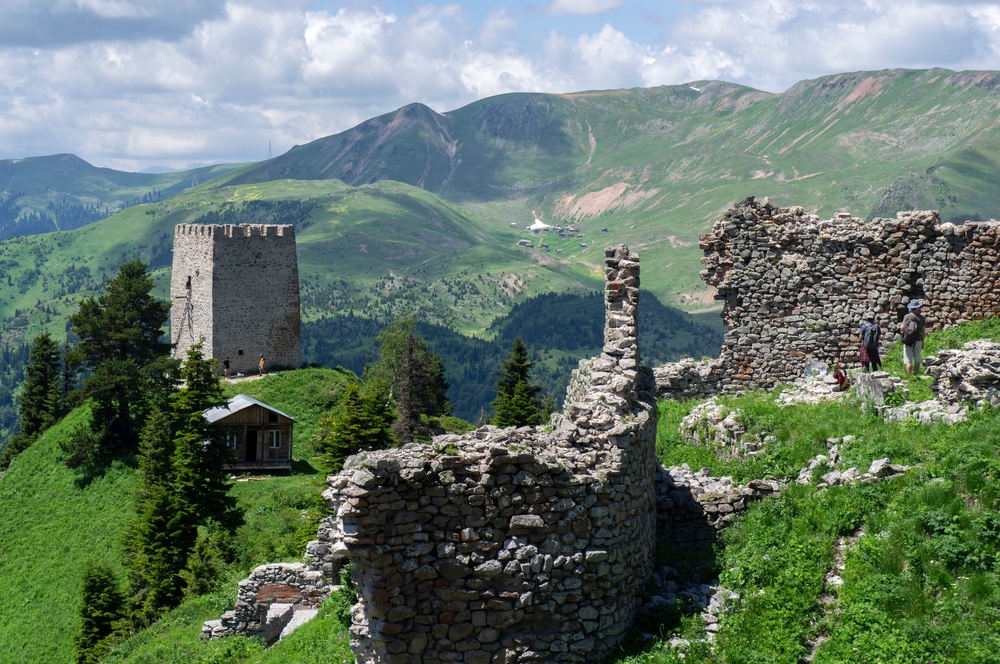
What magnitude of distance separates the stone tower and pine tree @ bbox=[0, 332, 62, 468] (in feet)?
39.1

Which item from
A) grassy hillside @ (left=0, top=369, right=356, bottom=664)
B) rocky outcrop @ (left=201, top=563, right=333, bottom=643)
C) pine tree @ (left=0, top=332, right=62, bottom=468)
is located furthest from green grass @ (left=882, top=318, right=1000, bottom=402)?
pine tree @ (left=0, top=332, right=62, bottom=468)

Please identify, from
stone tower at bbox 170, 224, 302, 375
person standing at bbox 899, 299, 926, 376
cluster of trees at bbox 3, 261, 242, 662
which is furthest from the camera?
stone tower at bbox 170, 224, 302, 375

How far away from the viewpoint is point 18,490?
5662 cm

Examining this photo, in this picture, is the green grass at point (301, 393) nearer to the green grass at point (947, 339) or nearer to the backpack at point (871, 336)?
the green grass at point (947, 339)

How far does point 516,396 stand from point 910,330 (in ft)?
130

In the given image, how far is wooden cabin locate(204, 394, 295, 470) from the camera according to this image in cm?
5303

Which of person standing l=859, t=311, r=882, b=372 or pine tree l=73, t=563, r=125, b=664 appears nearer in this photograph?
person standing l=859, t=311, r=882, b=372

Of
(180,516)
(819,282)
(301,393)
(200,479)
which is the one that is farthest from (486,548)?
(301,393)

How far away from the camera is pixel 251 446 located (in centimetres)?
5347

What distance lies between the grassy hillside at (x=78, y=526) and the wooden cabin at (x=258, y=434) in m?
1.23

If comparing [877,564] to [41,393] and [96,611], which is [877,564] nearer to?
[96,611]

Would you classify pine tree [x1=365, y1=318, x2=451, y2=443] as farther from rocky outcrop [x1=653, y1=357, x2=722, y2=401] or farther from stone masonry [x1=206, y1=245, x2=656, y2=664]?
stone masonry [x1=206, y1=245, x2=656, y2=664]

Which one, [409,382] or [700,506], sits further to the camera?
[409,382]

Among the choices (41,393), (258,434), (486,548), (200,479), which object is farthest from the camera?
(41,393)
